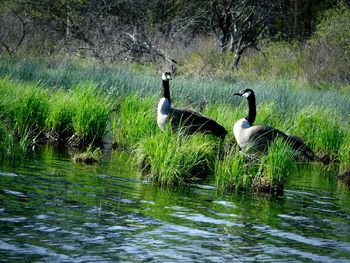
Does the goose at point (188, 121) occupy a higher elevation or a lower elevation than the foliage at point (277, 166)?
higher

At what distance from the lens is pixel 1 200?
9.08m

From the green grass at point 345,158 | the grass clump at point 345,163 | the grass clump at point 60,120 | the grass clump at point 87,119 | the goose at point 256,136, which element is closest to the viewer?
the goose at point 256,136

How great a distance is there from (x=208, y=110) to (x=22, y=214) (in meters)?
8.96

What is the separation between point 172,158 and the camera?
37.4 feet

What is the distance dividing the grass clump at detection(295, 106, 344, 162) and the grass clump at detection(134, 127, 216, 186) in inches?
154

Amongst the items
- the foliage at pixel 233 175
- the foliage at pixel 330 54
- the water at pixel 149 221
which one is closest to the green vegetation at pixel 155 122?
the foliage at pixel 233 175

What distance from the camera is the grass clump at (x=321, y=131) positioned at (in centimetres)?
1598

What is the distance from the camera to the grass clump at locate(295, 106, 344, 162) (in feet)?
52.4

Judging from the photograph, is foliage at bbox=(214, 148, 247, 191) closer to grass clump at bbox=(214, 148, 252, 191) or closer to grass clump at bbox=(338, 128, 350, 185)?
grass clump at bbox=(214, 148, 252, 191)

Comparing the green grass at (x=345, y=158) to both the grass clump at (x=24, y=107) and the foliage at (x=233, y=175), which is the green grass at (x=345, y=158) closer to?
the foliage at (x=233, y=175)

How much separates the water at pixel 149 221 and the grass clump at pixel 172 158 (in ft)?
1.00

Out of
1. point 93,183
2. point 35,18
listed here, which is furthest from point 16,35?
point 93,183

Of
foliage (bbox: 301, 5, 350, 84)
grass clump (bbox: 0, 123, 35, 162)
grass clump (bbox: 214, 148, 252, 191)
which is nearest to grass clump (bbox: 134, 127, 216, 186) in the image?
grass clump (bbox: 214, 148, 252, 191)

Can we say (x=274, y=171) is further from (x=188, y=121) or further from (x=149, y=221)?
(x=149, y=221)
